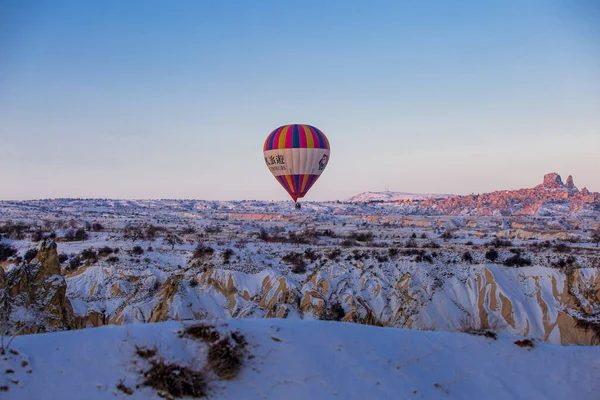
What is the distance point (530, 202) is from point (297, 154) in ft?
394

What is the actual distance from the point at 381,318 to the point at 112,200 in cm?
16517

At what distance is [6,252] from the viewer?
123 ft

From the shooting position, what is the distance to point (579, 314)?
26.8m

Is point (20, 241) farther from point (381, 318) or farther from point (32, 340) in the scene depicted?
point (32, 340)

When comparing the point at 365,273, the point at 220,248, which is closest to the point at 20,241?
the point at 220,248

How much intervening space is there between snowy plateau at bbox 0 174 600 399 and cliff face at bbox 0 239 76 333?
0.07 meters

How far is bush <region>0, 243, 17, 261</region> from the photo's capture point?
3612 cm

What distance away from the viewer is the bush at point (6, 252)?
3612cm

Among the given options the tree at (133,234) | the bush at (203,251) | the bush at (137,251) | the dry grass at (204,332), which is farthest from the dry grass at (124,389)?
the tree at (133,234)

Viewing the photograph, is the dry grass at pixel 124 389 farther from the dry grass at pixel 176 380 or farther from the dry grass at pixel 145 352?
the dry grass at pixel 145 352

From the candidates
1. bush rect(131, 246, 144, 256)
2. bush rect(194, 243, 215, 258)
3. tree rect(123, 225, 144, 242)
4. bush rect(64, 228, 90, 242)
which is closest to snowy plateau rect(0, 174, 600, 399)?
bush rect(194, 243, 215, 258)

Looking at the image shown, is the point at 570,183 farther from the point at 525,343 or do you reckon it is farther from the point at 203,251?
the point at 525,343

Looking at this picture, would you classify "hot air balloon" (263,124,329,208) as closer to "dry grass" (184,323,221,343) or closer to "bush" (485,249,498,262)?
"bush" (485,249,498,262)

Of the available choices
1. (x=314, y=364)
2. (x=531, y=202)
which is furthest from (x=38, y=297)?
(x=531, y=202)
